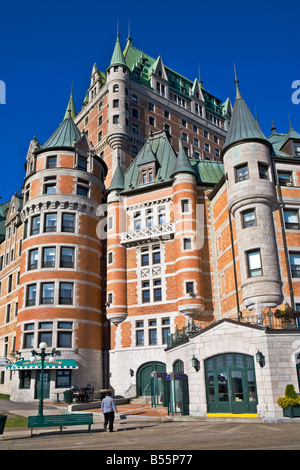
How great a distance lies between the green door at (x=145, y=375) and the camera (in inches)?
1489

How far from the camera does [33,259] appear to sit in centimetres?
4138

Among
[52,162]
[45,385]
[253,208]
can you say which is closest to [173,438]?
[253,208]

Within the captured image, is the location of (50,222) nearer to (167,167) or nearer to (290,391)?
(167,167)

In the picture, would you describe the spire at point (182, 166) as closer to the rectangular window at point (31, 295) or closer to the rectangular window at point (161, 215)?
the rectangular window at point (161, 215)

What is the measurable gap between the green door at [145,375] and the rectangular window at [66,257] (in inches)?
460

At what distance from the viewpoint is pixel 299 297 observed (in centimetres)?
2995

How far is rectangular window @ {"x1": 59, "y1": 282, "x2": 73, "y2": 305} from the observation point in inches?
1556

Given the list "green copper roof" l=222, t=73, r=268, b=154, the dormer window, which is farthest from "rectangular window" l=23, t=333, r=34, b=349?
"green copper roof" l=222, t=73, r=268, b=154

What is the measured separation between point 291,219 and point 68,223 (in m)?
21.3

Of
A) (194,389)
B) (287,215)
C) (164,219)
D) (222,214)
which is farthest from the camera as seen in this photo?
(164,219)
